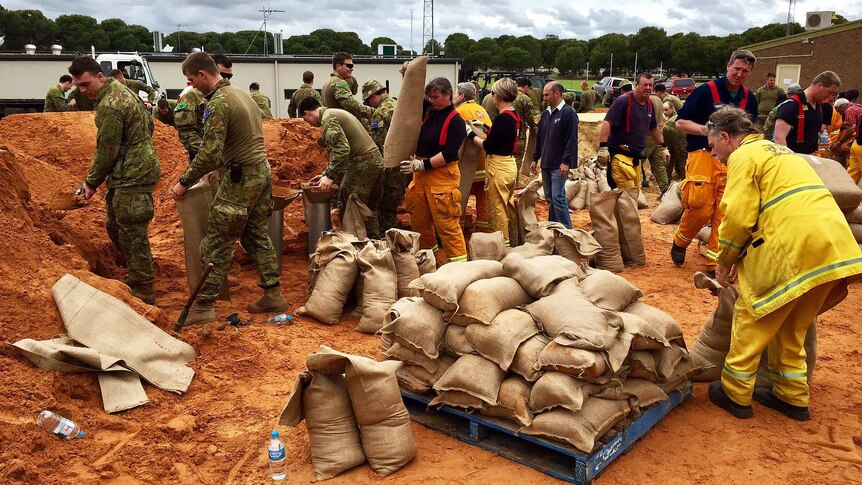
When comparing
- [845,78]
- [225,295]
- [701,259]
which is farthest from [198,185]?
[845,78]

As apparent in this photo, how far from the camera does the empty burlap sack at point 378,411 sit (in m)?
3.55

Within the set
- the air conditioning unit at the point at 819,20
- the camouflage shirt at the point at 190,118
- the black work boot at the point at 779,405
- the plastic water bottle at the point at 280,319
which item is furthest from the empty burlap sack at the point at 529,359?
the air conditioning unit at the point at 819,20

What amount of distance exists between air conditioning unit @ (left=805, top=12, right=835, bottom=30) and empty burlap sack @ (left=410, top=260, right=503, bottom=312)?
32217 millimetres

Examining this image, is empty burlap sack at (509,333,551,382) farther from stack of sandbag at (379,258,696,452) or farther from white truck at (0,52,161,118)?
white truck at (0,52,161,118)

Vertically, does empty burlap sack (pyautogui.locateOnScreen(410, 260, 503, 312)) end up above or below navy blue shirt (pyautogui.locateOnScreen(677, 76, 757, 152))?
below

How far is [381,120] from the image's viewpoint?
816 cm

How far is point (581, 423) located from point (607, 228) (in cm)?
411

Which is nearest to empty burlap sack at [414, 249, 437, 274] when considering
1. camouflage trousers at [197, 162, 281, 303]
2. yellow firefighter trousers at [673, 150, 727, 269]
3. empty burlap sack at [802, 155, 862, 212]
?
camouflage trousers at [197, 162, 281, 303]

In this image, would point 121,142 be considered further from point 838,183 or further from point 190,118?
point 838,183

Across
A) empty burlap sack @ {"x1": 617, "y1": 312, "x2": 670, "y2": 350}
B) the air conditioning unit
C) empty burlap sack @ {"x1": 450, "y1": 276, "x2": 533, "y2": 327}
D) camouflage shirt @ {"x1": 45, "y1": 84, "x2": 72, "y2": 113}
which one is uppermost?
the air conditioning unit

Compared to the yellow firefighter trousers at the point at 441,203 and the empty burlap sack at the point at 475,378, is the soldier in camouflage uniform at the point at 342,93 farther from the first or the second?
the empty burlap sack at the point at 475,378

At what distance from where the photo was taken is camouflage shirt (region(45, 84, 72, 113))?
1323 centimetres

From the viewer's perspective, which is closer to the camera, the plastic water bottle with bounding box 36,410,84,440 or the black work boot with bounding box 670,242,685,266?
the plastic water bottle with bounding box 36,410,84,440

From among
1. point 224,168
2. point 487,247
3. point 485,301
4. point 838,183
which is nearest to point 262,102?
point 224,168
